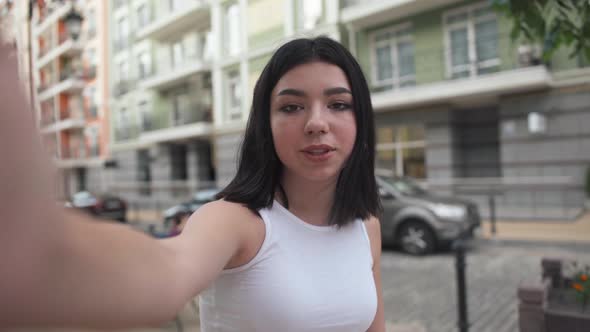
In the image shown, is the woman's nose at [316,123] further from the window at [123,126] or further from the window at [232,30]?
the window at [123,126]

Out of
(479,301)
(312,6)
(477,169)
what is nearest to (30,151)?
(479,301)

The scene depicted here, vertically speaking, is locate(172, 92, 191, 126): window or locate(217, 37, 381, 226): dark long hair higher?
locate(172, 92, 191, 126): window

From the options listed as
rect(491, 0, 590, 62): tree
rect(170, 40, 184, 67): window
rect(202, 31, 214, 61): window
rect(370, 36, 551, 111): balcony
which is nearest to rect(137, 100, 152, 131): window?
rect(170, 40, 184, 67): window

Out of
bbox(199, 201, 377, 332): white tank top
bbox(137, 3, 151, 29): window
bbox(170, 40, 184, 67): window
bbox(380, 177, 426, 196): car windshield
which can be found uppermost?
bbox(137, 3, 151, 29): window

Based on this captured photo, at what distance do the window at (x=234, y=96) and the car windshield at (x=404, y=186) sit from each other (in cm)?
1200

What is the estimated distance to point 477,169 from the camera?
1382cm

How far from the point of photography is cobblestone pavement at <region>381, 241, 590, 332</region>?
4488 mm

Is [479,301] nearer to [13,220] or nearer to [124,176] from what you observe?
[13,220]

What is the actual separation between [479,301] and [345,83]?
4.71 meters

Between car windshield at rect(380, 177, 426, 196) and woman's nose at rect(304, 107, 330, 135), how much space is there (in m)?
7.45

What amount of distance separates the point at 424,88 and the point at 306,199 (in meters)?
12.5

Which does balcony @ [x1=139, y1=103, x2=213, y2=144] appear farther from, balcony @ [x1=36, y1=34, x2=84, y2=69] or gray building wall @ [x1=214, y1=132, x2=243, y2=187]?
balcony @ [x1=36, y1=34, x2=84, y2=69]

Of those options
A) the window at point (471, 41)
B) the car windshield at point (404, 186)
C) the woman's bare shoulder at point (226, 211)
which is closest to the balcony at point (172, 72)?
the window at point (471, 41)

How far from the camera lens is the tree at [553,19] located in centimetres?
197
